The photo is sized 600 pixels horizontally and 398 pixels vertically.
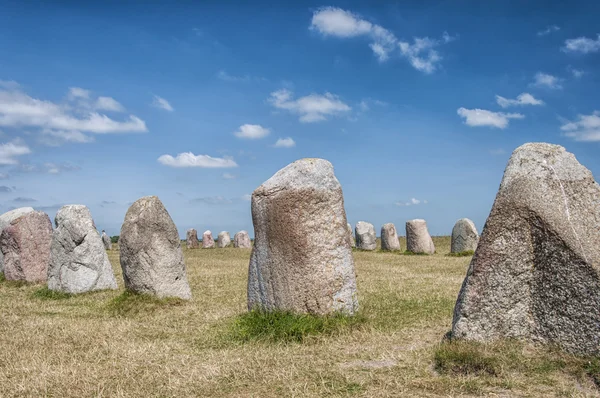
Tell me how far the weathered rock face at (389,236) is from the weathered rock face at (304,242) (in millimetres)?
21039

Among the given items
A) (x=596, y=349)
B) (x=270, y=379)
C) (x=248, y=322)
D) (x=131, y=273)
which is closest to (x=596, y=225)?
(x=596, y=349)

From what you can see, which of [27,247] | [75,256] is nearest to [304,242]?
[75,256]

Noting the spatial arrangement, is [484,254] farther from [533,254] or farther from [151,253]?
[151,253]

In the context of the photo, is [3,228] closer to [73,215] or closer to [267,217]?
[73,215]

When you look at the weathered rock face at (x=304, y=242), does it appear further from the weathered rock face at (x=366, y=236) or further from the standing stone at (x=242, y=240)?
the standing stone at (x=242, y=240)

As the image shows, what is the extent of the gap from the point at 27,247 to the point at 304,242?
11099 mm

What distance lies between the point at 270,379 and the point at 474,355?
223 cm

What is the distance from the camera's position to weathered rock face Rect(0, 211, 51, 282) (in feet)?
52.3

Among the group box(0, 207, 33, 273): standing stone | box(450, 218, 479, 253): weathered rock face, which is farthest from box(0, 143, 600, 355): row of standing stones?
box(450, 218, 479, 253): weathered rock face

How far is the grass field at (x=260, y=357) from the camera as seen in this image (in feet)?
18.9

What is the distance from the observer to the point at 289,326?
7918 mm

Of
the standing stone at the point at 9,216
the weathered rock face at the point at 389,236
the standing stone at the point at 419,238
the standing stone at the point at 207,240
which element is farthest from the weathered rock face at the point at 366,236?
the standing stone at the point at 9,216

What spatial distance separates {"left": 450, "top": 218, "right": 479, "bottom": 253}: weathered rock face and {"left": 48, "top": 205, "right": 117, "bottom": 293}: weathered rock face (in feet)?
54.2

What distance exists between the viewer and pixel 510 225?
6.51 m
